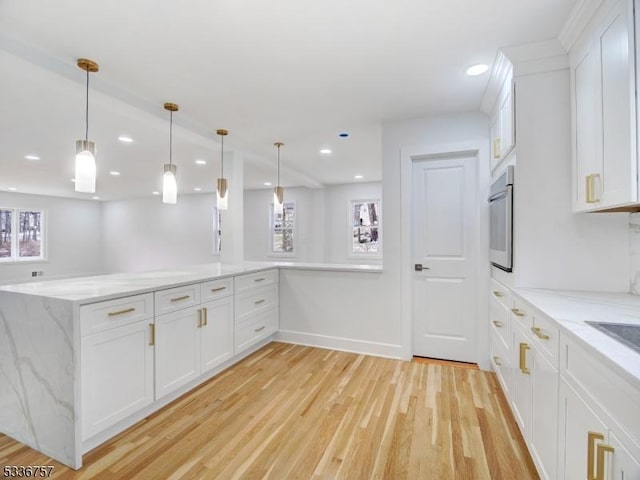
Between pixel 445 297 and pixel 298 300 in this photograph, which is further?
pixel 298 300

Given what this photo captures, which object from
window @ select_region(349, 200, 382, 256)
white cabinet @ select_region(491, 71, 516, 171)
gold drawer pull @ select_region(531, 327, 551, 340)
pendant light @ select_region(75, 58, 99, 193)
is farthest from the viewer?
window @ select_region(349, 200, 382, 256)

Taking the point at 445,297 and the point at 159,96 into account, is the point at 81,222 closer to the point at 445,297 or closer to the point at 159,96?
the point at 159,96

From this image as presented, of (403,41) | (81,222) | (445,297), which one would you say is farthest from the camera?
(81,222)

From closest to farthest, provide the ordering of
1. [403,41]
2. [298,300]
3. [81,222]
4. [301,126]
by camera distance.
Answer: [403,41], [301,126], [298,300], [81,222]

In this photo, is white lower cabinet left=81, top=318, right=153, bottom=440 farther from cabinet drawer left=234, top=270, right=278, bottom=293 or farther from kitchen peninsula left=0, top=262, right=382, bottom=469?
cabinet drawer left=234, top=270, right=278, bottom=293

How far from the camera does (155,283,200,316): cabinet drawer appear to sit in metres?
2.20

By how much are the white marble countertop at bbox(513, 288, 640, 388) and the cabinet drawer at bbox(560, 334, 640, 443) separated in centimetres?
4

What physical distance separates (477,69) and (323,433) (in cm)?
273

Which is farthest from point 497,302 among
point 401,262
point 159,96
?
point 159,96

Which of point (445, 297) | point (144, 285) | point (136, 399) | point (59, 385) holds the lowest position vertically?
point (136, 399)

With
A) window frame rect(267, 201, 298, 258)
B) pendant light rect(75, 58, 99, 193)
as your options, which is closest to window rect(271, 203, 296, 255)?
window frame rect(267, 201, 298, 258)

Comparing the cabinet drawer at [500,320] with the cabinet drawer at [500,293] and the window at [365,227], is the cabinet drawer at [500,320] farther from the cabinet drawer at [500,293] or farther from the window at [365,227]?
the window at [365,227]

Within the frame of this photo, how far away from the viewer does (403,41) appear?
6.19 ft

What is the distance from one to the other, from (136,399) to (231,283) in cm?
117
